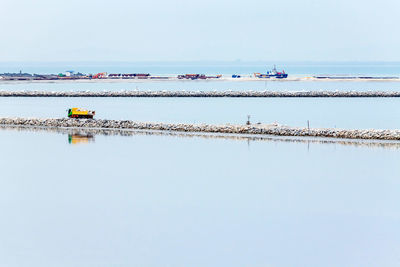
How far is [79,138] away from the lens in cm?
3175

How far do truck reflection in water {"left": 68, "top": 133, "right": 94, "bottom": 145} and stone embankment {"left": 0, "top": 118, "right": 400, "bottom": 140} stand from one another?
2.89 m

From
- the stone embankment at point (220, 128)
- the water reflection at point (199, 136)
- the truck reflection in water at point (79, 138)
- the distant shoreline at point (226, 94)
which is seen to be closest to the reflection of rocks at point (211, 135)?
the water reflection at point (199, 136)

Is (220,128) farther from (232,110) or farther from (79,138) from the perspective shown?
(232,110)

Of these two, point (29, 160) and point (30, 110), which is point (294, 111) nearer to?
point (30, 110)

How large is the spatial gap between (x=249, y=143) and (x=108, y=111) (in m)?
18.9

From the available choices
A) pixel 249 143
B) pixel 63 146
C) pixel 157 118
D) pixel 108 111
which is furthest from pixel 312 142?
pixel 108 111

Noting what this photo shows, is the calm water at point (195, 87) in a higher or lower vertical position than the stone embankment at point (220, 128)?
lower

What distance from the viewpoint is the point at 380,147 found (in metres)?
28.2

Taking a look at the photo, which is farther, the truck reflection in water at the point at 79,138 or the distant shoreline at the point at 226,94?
the distant shoreline at the point at 226,94

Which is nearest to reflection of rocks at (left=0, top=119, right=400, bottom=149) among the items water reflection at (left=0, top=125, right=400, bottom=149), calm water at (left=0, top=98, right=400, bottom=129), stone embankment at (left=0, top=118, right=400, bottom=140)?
water reflection at (left=0, top=125, right=400, bottom=149)

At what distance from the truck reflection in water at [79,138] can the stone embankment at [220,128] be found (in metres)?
2.89

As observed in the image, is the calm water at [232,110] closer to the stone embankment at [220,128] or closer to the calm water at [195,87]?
the stone embankment at [220,128]

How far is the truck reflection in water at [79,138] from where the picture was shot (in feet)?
99.6

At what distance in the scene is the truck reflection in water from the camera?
30.4 m
